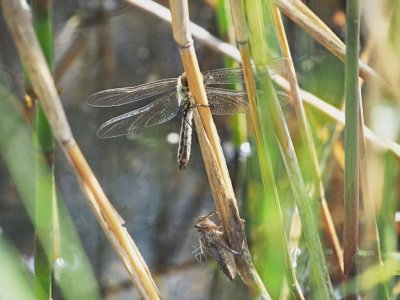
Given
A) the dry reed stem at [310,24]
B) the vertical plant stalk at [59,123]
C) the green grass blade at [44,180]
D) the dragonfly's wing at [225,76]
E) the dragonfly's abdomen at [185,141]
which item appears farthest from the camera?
the dragonfly's abdomen at [185,141]

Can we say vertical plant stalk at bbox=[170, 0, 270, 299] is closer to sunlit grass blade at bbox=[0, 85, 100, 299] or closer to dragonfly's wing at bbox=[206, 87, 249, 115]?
sunlit grass blade at bbox=[0, 85, 100, 299]

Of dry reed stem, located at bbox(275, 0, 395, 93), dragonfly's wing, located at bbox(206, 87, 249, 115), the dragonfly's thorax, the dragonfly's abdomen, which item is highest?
dry reed stem, located at bbox(275, 0, 395, 93)

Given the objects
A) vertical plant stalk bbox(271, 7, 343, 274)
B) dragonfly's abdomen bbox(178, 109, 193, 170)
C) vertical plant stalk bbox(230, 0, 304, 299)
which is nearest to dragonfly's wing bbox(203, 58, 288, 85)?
dragonfly's abdomen bbox(178, 109, 193, 170)

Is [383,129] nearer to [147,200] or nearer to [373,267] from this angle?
[373,267]

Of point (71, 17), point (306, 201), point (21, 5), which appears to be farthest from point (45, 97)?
point (71, 17)

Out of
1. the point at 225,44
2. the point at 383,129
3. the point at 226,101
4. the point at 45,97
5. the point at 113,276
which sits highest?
the point at 45,97

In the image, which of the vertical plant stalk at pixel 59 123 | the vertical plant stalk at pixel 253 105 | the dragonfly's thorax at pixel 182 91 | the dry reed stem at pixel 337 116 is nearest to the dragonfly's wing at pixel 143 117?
the dragonfly's thorax at pixel 182 91

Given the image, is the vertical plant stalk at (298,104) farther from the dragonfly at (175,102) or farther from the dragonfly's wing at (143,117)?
the dragonfly's wing at (143,117)
